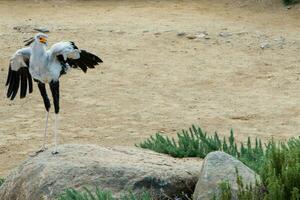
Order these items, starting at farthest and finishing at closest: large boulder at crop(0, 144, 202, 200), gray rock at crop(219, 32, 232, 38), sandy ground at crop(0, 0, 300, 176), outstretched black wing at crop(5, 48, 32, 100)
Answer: gray rock at crop(219, 32, 232, 38) → sandy ground at crop(0, 0, 300, 176) → outstretched black wing at crop(5, 48, 32, 100) → large boulder at crop(0, 144, 202, 200)

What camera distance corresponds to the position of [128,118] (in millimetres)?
9344

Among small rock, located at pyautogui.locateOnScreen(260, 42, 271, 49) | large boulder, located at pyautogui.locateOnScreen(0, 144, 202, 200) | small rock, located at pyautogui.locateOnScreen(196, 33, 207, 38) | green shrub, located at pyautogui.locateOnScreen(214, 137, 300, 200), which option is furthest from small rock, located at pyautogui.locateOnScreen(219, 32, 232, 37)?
green shrub, located at pyautogui.locateOnScreen(214, 137, 300, 200)

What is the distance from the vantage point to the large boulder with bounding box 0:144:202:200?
5.38m

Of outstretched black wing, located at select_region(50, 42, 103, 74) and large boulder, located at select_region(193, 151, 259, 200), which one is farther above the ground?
outstretched black wing, located at select_region(50, 42, 103, 74)

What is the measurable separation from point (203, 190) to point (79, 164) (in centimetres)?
121

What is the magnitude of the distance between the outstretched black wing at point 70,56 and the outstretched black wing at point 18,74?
1.07 ft

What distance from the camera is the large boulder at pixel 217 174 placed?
4801 millimetres

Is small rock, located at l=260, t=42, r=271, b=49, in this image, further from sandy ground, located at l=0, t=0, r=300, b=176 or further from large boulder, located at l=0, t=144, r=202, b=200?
large boulder, located at l=0, t=144, r=202, b=200

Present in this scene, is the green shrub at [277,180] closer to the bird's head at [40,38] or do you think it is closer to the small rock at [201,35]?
the bird's head at [40,38]

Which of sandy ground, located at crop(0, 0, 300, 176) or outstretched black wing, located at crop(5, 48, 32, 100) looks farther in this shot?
sandy ground, located at crop(0, 0, 300, 176)

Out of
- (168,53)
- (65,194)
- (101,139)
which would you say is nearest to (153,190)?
(65,194)

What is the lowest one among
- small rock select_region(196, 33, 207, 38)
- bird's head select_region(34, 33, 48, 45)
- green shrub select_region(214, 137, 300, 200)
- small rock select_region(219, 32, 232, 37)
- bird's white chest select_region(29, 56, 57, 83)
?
small rock select_region(196, 33, 207, 38)

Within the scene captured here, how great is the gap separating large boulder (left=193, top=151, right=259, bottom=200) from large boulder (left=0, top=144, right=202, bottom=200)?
50 cm

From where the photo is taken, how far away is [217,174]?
4883 mm
